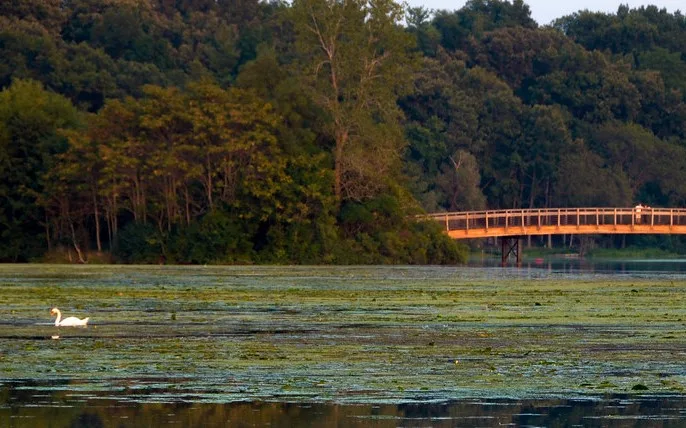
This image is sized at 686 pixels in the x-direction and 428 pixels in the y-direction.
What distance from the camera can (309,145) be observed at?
7244cm

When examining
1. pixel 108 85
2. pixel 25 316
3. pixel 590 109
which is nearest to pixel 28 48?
pixel 108 85

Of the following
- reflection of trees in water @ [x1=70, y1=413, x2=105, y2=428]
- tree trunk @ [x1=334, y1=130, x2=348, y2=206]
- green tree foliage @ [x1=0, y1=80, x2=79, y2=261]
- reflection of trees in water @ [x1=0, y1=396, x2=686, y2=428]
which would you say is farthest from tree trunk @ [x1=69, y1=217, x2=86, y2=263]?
reflection of trees in water @ [x1=70, y1=413, x2=105, y2=428]

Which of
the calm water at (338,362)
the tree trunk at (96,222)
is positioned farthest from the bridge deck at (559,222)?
the calm water at (338,362)

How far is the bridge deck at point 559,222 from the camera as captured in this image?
258ft

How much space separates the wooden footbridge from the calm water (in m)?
43.7

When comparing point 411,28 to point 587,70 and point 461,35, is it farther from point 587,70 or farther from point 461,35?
point 587,70

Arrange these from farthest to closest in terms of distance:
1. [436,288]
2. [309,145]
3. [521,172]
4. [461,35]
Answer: [461,35]
[521,172]
[309,145]
[436,288]

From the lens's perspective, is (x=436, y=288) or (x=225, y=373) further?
(x=436, y=288)

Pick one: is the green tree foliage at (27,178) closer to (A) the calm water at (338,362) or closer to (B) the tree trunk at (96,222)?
(B) the tree trunk at (96,222)

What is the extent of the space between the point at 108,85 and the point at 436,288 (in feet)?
197

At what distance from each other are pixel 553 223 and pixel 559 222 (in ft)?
2.74

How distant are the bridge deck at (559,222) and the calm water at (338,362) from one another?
143 feet

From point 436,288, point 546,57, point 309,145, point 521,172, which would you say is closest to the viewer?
point 436,288

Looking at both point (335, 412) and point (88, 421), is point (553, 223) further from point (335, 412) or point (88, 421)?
point (88, 421)
